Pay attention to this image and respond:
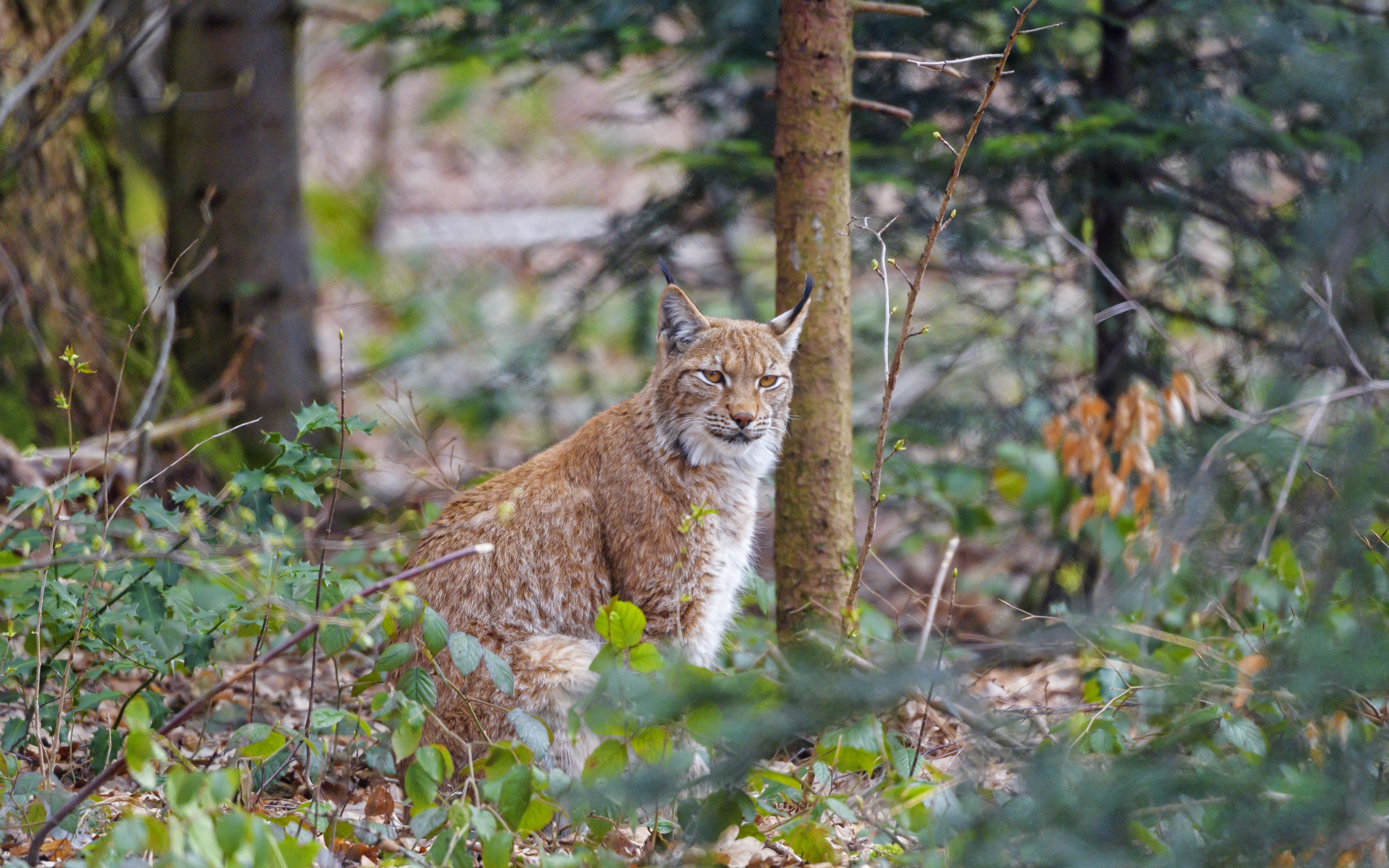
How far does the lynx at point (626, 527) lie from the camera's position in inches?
145

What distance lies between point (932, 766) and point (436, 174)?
1520cm

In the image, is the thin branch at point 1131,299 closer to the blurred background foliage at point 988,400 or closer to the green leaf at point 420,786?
the blurred background foliage at point 988,400

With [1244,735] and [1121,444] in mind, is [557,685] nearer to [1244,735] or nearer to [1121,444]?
[1244,735]

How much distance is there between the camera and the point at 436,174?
1686 cm

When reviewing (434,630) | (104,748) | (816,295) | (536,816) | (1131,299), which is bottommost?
(104,748)

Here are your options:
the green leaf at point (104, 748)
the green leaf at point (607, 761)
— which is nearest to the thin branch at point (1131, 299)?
the green leaf at point (607, 761)

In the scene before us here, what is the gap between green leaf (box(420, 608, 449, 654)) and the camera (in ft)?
9.80

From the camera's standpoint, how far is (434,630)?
299cm

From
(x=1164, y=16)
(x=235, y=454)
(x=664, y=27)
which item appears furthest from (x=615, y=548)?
(x=664, y=27)

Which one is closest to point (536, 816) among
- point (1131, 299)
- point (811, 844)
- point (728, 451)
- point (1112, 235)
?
point (811, 844)

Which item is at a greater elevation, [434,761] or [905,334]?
[905,334]

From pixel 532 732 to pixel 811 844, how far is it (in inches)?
31.3

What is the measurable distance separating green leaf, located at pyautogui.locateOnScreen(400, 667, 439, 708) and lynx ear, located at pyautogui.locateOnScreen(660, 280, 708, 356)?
6.03 ft

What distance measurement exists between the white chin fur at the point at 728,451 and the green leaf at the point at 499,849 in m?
1.88
